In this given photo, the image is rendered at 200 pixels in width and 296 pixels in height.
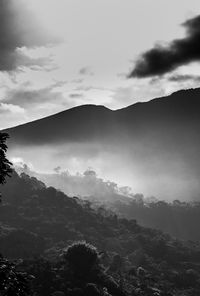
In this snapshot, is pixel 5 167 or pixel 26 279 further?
pixel 5 167

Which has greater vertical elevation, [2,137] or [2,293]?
[2,137]

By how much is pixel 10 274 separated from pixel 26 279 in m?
0.99

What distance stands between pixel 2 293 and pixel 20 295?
0.98m

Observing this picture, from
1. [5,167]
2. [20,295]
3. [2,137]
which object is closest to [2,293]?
[20,295]

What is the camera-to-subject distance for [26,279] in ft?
88.5

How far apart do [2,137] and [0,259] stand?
280 inches

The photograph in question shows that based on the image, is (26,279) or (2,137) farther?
(2,137)

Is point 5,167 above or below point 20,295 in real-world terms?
above

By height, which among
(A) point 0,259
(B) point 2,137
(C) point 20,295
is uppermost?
(B) point 2,137

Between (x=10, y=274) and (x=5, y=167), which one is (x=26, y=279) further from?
(x=5, y=167)

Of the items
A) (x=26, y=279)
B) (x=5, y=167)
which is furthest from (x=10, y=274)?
(x=5, y=167)

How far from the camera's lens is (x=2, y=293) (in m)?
26.3

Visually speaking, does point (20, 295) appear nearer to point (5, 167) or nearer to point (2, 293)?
point (2, 293)

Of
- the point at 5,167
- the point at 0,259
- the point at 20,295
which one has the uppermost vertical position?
the point at 5,167
